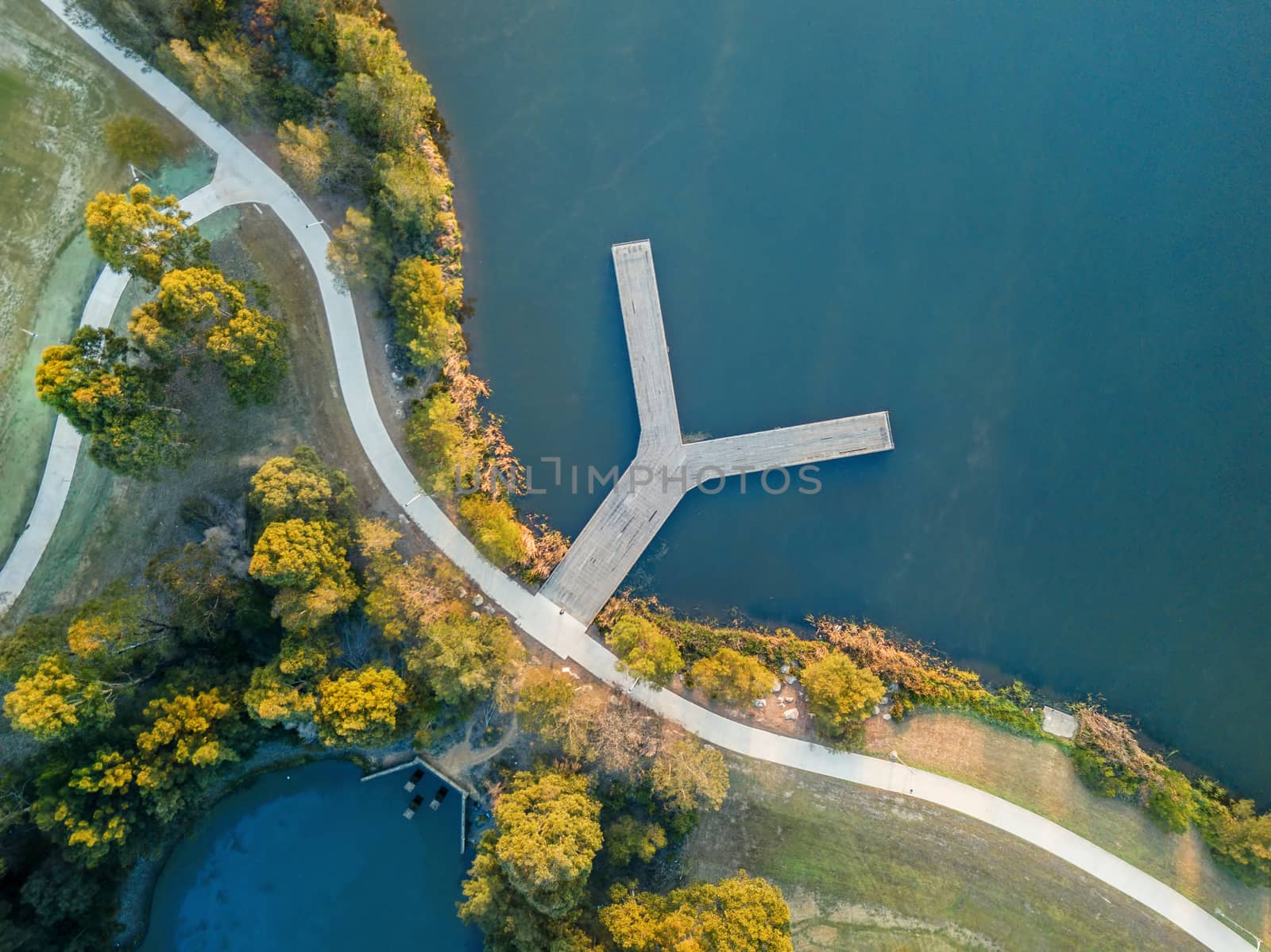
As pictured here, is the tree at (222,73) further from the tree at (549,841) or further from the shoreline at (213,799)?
the tree at (549,841)

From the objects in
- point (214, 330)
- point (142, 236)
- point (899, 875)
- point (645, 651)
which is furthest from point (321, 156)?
point (899, 875)

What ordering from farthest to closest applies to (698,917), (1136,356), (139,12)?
(1136,356) < (139,12) < (698,917)

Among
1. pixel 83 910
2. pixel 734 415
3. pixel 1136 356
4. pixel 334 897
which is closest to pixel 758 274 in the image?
pixel 734 415

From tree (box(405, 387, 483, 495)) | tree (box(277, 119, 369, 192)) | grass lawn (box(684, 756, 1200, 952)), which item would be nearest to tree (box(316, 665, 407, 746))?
tree (box(405, 387, 483, 495))

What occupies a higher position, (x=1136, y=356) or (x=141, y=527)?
(x=1136, y=356)

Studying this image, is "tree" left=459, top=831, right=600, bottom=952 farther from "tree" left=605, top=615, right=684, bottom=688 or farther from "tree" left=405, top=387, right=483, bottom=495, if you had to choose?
"tree" left=405, top=387, right=483, bottom=495

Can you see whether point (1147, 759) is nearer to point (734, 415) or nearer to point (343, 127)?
point (734, 415)

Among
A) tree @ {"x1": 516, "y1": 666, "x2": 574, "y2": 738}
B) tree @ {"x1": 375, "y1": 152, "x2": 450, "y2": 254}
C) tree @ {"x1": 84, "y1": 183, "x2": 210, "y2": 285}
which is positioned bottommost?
tree @ {"x1": 516, "y1": 666, "x2": 574, "y2": 738}
